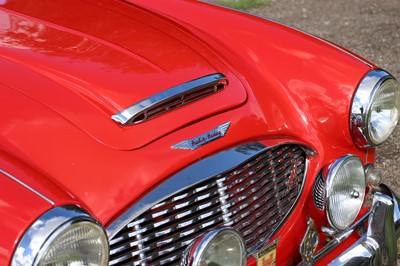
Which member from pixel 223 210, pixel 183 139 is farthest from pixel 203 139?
pixel 223 210

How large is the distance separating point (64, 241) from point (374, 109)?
133 centimetres

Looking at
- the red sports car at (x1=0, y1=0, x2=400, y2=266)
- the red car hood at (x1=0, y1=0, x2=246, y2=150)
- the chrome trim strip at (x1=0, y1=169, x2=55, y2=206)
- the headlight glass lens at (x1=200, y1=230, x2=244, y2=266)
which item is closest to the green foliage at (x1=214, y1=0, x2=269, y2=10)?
the red sports car at (x1=0, y1=0, x2=400, y2=266)

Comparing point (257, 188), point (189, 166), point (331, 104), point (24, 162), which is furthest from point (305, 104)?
point (24, 162)

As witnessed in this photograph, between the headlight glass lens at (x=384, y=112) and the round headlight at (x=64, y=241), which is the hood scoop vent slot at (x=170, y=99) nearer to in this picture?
the round headlight at (x=64, y=241)

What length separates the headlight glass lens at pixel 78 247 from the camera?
1.66 metres

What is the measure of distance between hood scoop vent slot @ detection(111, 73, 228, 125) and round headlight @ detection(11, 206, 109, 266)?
1.45 feet

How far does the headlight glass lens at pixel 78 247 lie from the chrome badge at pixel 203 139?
442mm

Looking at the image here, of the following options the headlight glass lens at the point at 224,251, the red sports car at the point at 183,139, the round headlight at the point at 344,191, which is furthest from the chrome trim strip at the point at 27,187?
the round headlight at the point at 344,191

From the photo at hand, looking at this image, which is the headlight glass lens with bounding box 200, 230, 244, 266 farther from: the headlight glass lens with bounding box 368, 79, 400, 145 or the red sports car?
the headlight glass lens with bounding box 368, 79, 400, 145

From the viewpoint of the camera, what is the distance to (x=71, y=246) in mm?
1689

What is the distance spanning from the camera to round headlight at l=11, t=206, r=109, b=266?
1.63 meters

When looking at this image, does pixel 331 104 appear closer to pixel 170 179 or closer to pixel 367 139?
pixel 367 139

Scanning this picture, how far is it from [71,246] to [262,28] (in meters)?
1.41

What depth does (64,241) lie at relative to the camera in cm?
168
